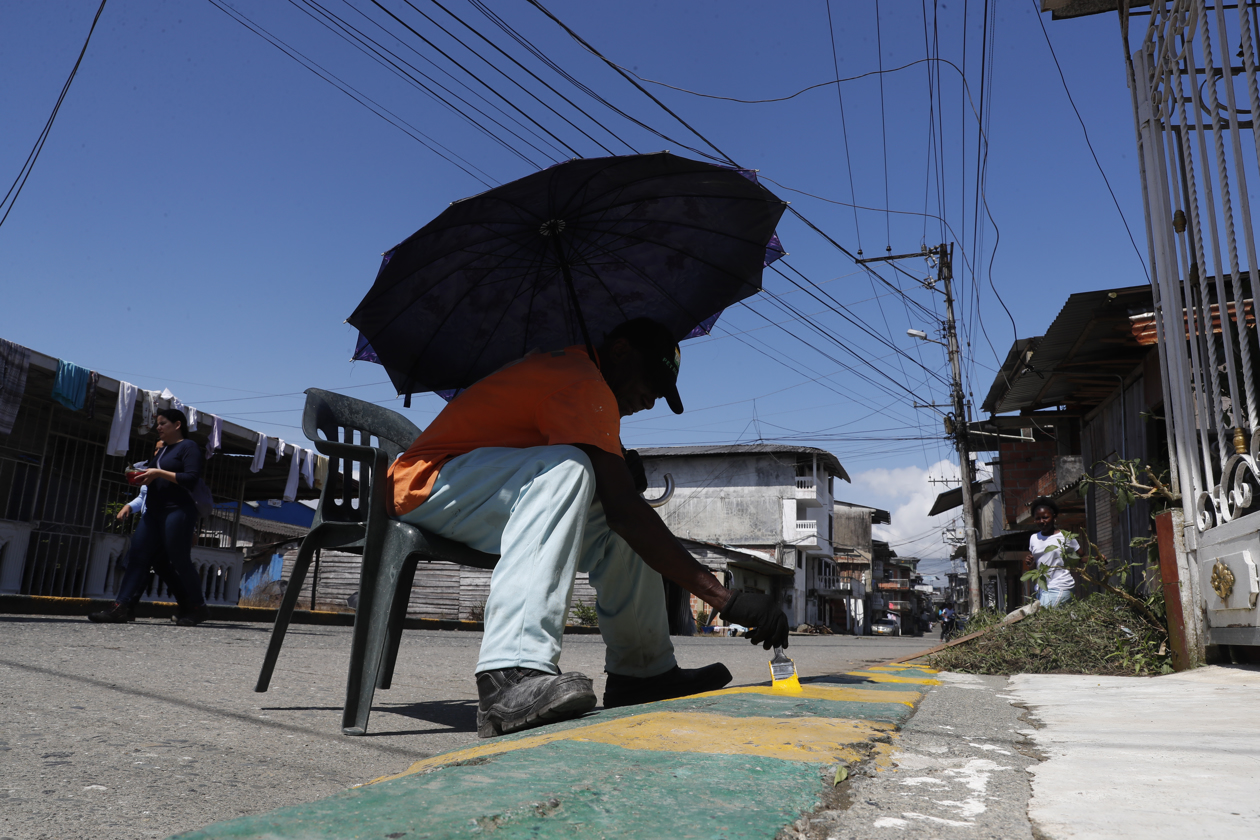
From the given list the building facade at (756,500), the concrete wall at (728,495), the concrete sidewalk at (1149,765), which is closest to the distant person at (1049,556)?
the concrete sidewalk at (1149,765)

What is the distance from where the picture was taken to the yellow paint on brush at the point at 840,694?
7.45 feet

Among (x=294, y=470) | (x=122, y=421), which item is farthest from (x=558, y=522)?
(x=294, y=470)

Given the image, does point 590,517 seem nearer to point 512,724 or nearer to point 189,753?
point 512,724

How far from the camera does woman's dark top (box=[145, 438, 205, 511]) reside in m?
6.35

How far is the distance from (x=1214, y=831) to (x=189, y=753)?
5.87ft

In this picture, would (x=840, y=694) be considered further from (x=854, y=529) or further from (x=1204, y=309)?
(x=854, y=529)

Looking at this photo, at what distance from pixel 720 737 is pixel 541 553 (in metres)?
0.67

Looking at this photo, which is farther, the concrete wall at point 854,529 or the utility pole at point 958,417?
the concrete wall at point 854,529

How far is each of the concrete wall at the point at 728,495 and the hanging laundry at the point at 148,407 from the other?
32.0 m

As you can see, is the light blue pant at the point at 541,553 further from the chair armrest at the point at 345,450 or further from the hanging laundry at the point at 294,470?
the hanging laundry at the point at 294,470

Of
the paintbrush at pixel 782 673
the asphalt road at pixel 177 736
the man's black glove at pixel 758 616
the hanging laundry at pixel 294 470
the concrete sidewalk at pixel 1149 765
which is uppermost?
the hanging laundry at pixel 294 470

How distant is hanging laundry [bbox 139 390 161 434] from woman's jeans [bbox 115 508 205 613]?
463cm

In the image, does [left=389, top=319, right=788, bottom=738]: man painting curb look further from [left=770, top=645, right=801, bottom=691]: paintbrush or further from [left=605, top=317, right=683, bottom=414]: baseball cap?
[left=770, top=645, right=801, bottom=691]: paintbrush

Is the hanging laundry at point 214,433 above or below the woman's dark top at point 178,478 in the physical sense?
above
